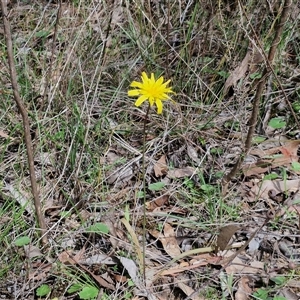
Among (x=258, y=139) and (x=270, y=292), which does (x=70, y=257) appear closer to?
(x=270, y=292)

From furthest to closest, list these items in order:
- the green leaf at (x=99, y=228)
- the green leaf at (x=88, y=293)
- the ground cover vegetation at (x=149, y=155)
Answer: the green leaf at (x=99, y=228) < the ground cover vegetation at (x=149, y=155) < the green leaf at (x=88, y=293)

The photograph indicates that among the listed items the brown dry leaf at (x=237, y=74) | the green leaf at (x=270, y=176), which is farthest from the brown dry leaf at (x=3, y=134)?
the green leaf at (x=270, y=176)

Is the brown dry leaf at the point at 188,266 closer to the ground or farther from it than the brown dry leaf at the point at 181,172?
closer to the ground

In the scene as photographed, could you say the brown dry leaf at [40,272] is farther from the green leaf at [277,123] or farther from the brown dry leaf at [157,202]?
the green leaf at [277,123]

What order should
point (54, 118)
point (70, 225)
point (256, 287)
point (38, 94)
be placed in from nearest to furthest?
1. point (256, 287)
2. point (70, 225)
3. point (54, 118)
4. point (38, 94)

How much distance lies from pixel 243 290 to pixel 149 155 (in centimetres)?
83

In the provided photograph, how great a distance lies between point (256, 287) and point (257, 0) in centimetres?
166

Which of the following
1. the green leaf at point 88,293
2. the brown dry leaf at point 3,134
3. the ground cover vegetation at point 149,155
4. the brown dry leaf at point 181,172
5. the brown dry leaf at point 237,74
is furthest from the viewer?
the brown dry leaf at point 237,74

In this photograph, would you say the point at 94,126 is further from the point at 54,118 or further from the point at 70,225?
the point at 70,225

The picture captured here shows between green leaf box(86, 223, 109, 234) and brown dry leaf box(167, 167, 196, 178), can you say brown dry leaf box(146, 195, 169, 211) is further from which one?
green leaf box(86, 223, 109, 234)

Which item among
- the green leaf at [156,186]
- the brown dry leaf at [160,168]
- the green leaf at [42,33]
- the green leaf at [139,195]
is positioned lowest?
the green leaf at [139,195]

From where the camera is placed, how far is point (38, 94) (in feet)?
9.53

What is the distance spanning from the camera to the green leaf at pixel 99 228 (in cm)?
225

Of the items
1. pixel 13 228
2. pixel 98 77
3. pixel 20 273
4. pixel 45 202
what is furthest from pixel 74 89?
pixel 20 273
